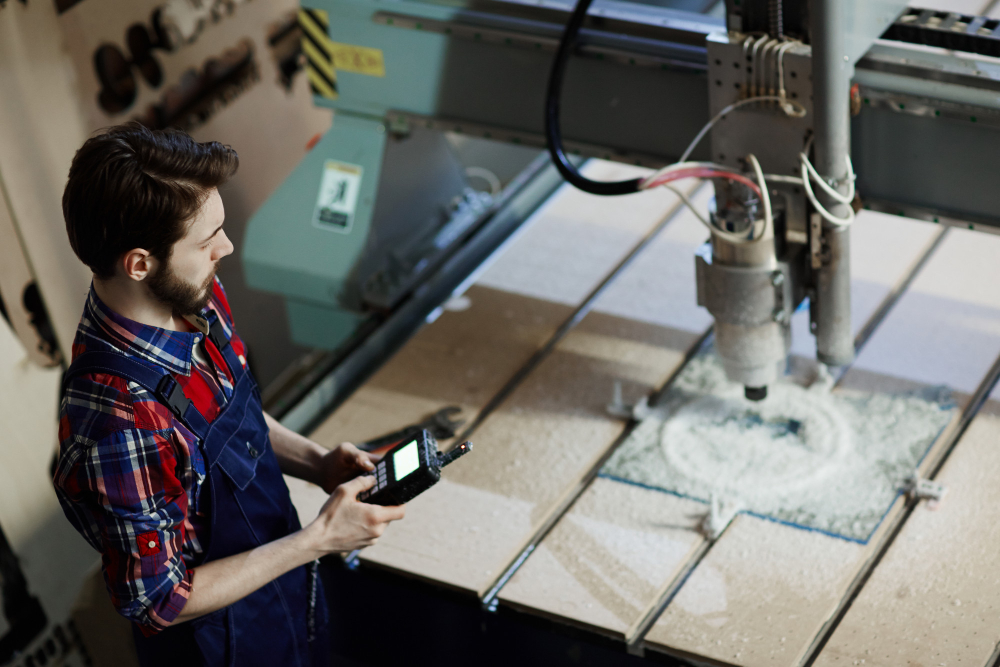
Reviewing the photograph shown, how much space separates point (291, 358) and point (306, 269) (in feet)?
4.88

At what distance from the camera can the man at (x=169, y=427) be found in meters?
1.49

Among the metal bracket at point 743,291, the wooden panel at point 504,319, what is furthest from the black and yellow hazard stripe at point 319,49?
the metal bracket at point 743,291

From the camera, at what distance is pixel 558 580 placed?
220cm

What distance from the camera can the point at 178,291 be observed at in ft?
5.20

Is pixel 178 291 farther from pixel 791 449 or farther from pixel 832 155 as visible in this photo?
pixel 791 449

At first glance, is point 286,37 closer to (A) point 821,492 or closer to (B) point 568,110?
(B) point 568,110

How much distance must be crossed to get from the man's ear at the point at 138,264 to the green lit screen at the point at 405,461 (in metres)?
0.50

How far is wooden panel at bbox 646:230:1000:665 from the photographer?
201 centimetres

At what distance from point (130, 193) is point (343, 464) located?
0.69m

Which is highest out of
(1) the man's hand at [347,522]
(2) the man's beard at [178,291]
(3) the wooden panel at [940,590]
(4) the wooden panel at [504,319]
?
(2) the man's beard at [178,291]

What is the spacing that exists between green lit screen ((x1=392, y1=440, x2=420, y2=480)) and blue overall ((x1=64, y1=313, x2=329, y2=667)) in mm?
227

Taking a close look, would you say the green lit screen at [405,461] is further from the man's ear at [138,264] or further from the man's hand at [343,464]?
the man's ear at [138,264]

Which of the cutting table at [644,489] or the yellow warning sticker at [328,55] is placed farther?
the yellow warning sticker at [328,55]

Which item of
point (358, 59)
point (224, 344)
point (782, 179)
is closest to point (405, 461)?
point (224, 344)
